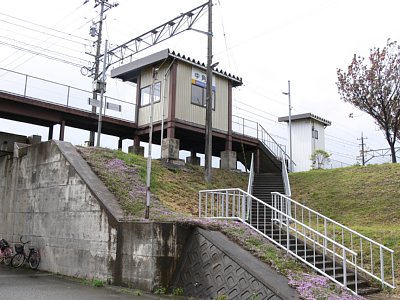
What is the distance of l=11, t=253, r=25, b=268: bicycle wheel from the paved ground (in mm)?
2319

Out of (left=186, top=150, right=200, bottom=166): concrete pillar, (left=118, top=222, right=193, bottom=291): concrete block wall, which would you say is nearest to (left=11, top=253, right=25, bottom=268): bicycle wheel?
(left=118, top=222, right=193, bottom=291): concrete block wall

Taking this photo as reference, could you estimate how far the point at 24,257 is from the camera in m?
14.7

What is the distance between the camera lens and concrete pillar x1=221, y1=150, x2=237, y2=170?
2320cm

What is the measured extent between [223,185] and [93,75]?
55.2ft

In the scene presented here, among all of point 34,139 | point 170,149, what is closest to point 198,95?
point 170,149

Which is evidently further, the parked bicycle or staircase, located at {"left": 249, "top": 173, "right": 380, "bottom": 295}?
the parked bicycle

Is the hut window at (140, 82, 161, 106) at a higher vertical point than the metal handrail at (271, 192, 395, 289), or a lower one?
higher

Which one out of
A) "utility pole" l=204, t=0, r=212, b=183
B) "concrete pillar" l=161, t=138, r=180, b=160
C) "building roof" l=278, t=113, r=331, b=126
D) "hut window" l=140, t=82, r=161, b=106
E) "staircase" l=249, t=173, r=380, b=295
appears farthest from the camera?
"building roof" l=278, t=113, r=331, b=126

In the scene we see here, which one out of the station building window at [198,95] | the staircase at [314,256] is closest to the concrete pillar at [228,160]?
the station building window at [198,95]

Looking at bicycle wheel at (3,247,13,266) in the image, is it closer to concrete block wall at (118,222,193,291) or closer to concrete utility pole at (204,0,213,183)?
concrete block wall at (118,222,193,291)

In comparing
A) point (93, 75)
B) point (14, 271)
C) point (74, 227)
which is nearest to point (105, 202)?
point (74, 227)

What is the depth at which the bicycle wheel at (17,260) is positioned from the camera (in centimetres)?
1475

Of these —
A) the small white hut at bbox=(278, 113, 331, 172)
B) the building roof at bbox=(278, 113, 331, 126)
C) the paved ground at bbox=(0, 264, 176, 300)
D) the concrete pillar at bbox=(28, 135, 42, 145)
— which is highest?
the building roof at bbox=(278, 113, 331, 126)

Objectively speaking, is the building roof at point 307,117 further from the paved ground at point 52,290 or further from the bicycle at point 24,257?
the paved ground at point 52,290
